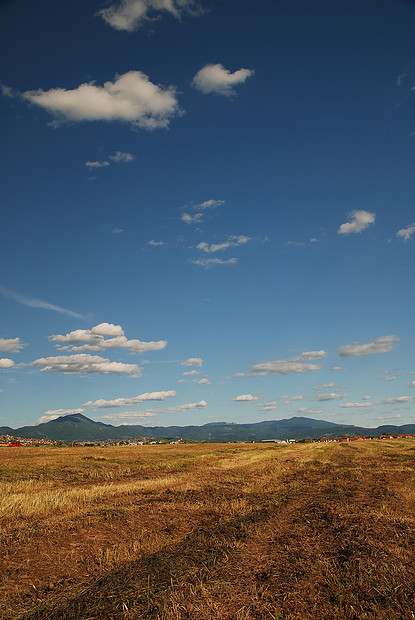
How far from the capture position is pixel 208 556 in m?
9.97

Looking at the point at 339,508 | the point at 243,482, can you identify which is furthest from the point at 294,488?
the point at 339,508

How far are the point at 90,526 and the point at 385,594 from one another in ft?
33.9

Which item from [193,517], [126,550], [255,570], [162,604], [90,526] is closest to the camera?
[162,604]

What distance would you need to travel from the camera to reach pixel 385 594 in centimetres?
752

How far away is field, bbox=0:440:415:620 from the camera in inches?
285

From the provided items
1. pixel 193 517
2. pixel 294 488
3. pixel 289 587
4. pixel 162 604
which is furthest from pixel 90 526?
pixel 294 488

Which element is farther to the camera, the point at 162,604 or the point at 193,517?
the point at 193,517

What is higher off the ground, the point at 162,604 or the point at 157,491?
the point at 162,604

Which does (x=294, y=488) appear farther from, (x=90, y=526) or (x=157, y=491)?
(x=90, y=526)

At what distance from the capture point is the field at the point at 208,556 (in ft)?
23.7

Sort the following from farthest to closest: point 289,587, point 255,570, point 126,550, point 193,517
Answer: point 193,517, point 126,550, point 255,570, point 289,587

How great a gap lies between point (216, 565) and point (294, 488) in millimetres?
14404

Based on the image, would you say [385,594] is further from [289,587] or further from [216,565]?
[216,565]

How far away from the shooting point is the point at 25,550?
1070 cm
